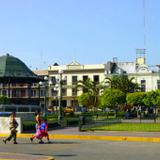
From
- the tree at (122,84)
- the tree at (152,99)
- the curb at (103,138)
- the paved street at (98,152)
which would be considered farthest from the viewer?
the tree at (122,84)

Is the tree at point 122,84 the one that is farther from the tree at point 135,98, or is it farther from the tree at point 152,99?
the tree at point 152,99

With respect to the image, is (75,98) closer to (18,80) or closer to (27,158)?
(18,80)

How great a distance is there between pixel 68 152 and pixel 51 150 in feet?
3.78

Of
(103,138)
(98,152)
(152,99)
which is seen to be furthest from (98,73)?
(98,152)

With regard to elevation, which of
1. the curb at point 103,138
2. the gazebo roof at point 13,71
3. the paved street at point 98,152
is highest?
the gazebo roof at point 13,71

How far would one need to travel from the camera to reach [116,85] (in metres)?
78.7

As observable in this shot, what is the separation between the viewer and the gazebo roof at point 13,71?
5347 centimetres

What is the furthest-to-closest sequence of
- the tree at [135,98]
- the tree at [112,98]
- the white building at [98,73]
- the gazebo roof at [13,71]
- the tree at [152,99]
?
1. the white building at [98,73]
2. the tree at [112,98]
3. the tree at [135,98]
4. the gazebo roof at [13,71]
5. the tree at [152,99]

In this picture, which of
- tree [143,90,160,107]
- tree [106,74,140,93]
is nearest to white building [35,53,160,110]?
tree [106,74,140,93]

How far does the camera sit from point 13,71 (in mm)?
54094

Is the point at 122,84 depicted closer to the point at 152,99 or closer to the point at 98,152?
the point at 152,99

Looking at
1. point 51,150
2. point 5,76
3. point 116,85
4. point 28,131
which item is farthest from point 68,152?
point 116,85

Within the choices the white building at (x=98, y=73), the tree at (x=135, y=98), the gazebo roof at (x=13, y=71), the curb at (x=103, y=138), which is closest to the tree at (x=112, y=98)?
the tree at (x=135, y=98)

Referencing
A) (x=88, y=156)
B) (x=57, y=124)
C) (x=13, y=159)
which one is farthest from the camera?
(x=57, y=124)
